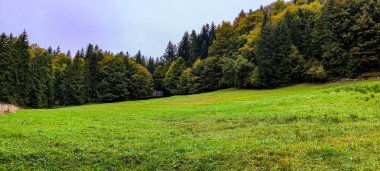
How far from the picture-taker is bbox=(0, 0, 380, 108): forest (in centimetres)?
4912

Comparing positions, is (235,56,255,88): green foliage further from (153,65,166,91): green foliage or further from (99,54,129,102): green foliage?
(153,65,166,91): green foliage

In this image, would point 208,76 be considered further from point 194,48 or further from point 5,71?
point 5,71

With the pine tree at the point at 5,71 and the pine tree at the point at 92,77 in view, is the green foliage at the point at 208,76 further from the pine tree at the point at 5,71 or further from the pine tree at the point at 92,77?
the pine tree at the point at 5,71

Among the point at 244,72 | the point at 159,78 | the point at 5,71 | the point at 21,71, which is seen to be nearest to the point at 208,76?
the point at 244,72

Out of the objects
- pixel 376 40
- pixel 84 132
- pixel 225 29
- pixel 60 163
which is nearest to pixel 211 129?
pixel 84 132

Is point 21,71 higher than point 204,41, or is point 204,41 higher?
point 204,41

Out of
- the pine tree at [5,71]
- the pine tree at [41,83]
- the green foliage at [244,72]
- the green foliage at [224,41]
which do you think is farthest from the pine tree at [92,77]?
the green foliage at [244,72]

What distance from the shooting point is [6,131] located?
15203mm

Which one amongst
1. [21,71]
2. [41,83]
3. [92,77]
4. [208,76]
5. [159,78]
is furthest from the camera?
[159,78]

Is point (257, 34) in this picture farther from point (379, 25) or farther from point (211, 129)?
point (211, 129)

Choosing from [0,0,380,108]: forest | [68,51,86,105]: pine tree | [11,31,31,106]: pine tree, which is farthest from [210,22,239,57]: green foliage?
[11,31,31,106]: pine tree

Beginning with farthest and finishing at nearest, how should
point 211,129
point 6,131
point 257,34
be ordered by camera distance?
point 257,34 < point 211,129 < point 6,131

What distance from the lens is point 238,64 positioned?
66.0 metres

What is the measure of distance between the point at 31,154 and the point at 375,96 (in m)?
25.7
